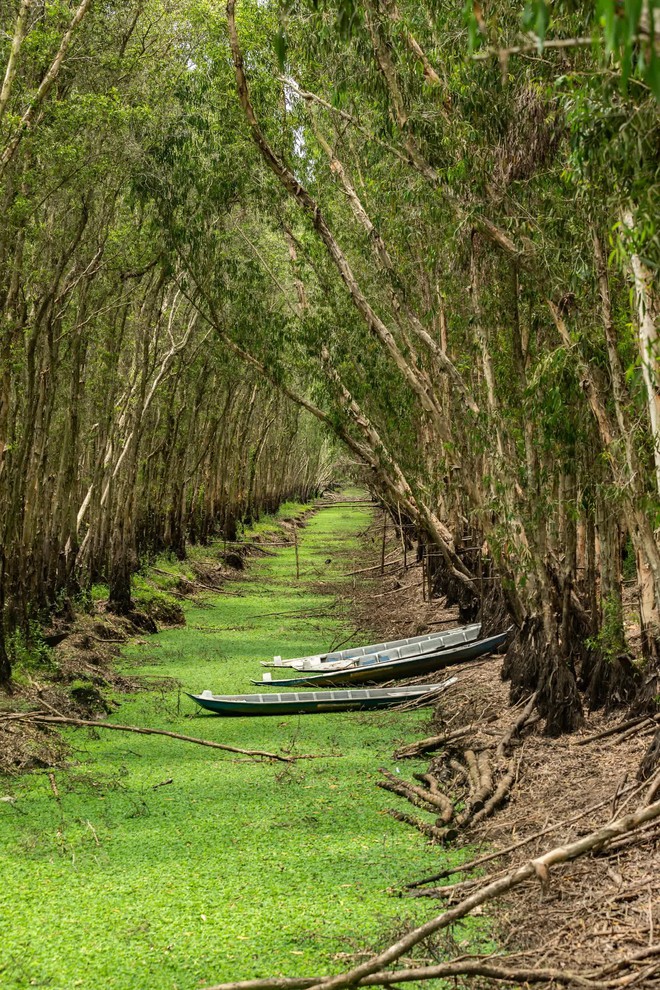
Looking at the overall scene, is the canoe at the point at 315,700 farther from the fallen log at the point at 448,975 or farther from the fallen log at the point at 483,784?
the fallen log at the point at 448,975

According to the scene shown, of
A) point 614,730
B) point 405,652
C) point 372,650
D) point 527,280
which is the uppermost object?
point 527,280

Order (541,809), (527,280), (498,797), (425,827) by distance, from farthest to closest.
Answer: (527,280) → (498,797) → (425,827) → (541,809)

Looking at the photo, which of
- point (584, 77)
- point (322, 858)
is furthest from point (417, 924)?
point (584, 77)

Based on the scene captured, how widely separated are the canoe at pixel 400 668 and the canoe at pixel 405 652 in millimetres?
138

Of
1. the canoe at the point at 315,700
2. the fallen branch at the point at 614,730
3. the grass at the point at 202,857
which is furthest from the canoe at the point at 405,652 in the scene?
the fallen branch at the point at 614,730

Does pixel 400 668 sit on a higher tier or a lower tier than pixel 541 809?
lower

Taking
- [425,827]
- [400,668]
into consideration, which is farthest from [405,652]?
→ [425,827]

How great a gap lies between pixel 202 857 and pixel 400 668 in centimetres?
576

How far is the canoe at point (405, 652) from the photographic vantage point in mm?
12305

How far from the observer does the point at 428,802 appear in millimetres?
7172

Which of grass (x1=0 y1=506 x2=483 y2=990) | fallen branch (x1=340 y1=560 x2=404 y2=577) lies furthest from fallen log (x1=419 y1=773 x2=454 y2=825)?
fallen branch (x1=340 y1=560 x2=404 y2=577)

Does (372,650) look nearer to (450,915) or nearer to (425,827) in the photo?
(425,827)

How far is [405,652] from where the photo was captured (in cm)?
1252

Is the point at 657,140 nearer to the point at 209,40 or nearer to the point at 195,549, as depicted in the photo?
the point at 209,40
